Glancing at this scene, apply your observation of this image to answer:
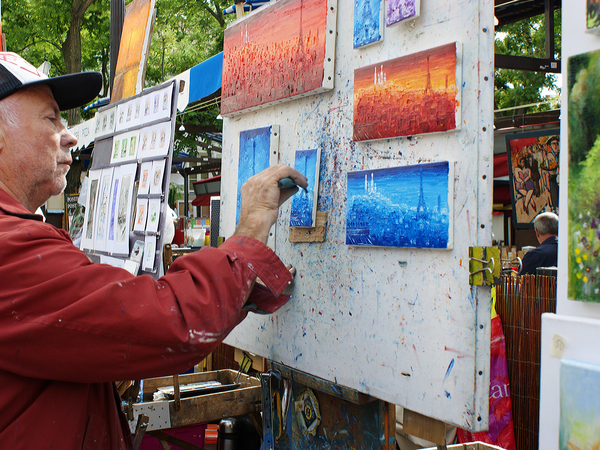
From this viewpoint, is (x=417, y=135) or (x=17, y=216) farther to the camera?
(x=417, y=135)

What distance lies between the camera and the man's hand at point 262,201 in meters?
1.40

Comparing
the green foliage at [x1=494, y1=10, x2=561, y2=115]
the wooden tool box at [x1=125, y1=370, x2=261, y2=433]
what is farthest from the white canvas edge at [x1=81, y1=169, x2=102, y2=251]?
the green foliage at [x1=494, y1=10, x2=561, y2=115]

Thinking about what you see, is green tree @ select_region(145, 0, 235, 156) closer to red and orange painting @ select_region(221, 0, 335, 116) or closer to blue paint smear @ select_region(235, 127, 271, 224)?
red and orange painting @ select_region(221, 0, 335, 116)

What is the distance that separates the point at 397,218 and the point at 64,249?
855 millimetres

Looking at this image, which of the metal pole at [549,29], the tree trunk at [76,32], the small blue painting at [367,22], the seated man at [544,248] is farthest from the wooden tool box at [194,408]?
the tree trunk at [76,32]

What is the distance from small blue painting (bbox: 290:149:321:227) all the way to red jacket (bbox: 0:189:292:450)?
0.59 m

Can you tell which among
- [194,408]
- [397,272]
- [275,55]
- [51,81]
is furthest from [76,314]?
[194,408]

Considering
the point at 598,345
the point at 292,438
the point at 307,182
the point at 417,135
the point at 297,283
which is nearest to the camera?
the point at 598,345

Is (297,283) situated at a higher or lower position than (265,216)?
lower

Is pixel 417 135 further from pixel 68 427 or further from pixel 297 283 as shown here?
pixel 68 427

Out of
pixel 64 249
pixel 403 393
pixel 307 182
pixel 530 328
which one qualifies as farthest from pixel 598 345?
pixel 530 328

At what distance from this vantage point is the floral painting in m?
0.97

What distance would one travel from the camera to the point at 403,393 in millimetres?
1401

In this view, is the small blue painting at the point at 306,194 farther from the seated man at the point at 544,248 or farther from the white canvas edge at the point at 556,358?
the seated man at the point at 544,248
